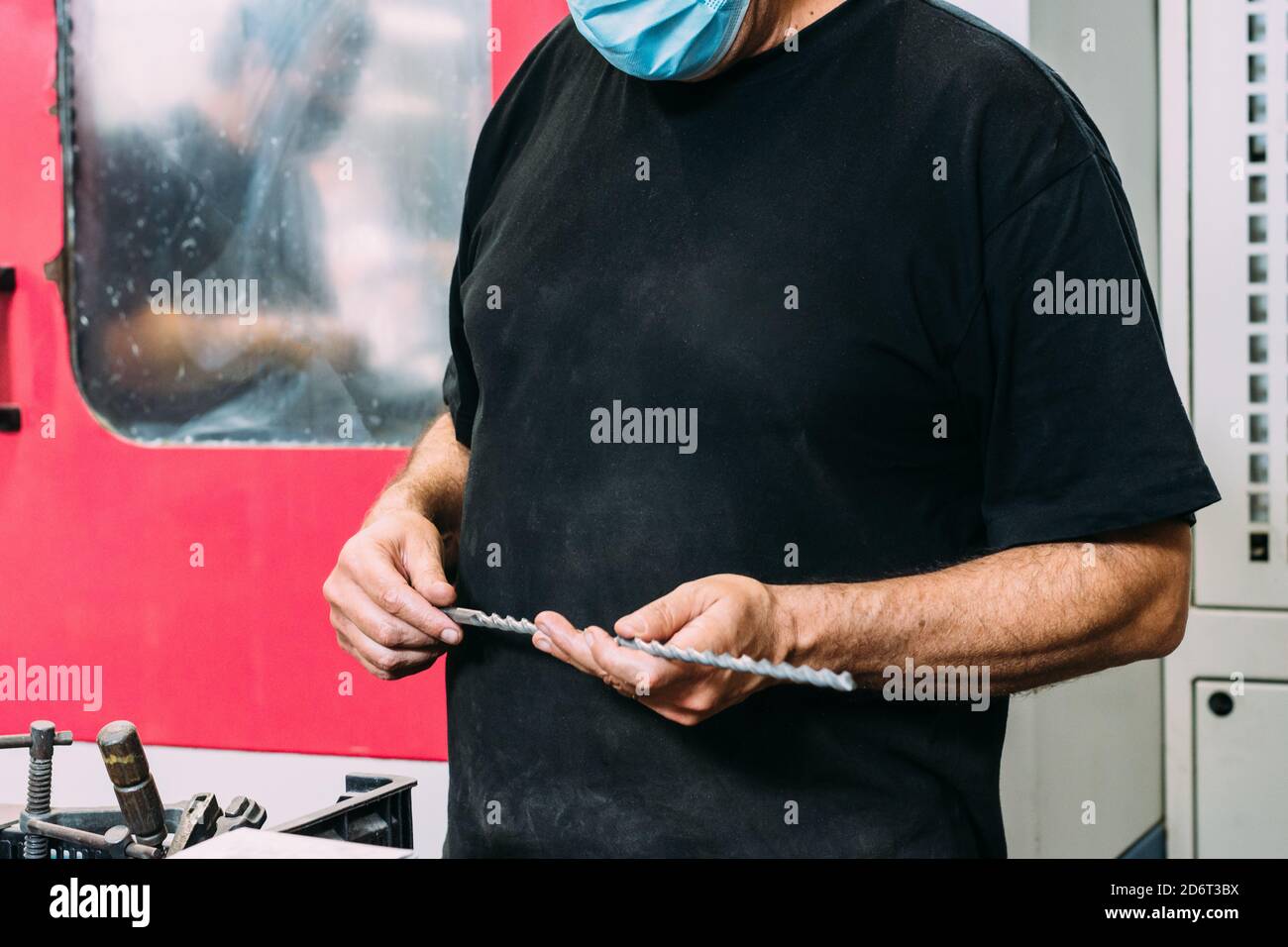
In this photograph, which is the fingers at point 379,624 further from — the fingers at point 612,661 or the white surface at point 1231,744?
the white surface at point 1231,744

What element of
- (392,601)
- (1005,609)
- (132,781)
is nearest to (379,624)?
(392,601)

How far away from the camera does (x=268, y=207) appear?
4.84 ft

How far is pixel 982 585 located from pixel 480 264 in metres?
0.46

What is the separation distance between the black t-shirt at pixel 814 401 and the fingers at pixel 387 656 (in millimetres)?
57

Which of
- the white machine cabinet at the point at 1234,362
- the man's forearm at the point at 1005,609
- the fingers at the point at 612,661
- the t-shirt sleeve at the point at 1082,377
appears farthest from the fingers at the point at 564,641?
Result: the white machine cabinet at the point at 1234,362

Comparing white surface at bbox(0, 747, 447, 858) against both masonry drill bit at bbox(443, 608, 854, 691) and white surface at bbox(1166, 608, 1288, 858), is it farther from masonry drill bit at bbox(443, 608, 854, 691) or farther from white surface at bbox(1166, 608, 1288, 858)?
white surface at bbox(1166, 608, 1288, 858)

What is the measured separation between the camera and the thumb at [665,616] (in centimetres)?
67

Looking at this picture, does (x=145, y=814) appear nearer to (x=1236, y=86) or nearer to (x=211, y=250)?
(x=211, y=250)

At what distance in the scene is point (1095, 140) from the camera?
760 millimetres

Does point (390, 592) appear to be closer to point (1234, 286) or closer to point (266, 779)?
point (266, 779)

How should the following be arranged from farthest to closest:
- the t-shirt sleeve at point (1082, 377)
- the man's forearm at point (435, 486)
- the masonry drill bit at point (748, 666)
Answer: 1. the man's forearm at point (435, 486)
2. the t-shirt sleeve at point (1082, 377)
3. the masonry drill bit at point (748, 666)

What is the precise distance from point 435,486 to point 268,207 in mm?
614

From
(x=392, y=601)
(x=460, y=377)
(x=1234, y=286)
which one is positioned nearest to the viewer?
(x=392, y=601)
